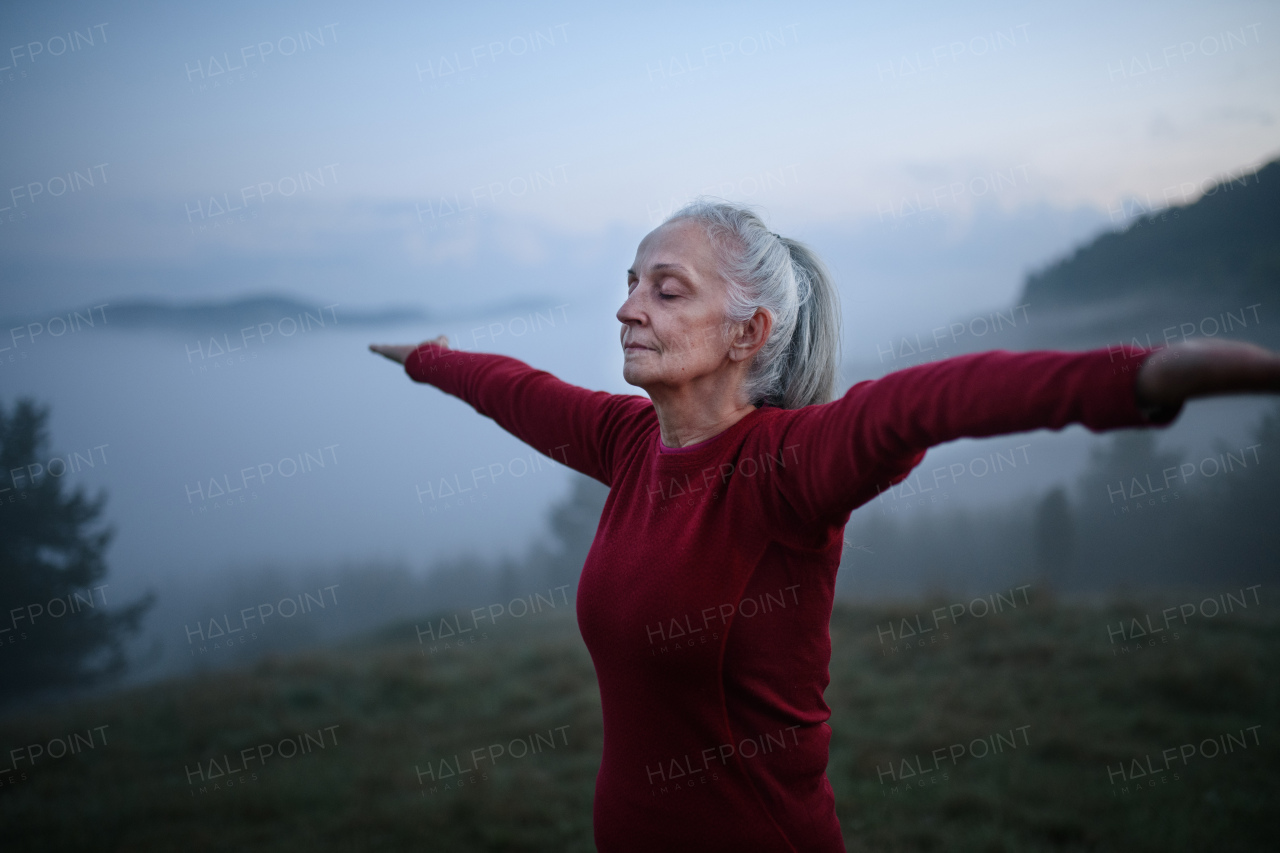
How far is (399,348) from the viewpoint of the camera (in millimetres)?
2432

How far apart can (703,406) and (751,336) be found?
181 millimetres

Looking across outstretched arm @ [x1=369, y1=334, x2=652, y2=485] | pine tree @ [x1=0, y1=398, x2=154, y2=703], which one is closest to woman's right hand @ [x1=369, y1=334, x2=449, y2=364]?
outstretched arm @ [x1=369, y1=334, x2=652, y2=485]

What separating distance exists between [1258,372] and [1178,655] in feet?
16.4

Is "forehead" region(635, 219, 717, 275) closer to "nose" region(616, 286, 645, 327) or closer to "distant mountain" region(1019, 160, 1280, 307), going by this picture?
"nose" region(616, 286, 645, 327)

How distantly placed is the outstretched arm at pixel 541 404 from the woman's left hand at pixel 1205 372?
117 centimetres

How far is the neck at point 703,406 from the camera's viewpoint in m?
1.48

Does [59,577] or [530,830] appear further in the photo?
[59,577]

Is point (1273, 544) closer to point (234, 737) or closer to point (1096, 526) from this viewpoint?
point (1096, 526)

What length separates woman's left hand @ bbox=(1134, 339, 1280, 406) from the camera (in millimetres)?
695

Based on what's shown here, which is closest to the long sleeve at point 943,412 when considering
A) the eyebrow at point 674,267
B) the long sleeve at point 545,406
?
the eyebrow at point 674,267

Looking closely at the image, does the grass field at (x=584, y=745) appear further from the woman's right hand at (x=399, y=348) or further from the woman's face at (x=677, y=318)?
the woman's face at (x=677, y=318)

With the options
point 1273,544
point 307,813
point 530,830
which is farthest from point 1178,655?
point 307,813

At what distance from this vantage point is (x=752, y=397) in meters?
1.52

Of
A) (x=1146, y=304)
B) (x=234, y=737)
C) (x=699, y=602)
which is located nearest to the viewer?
(x=699, y=602)
